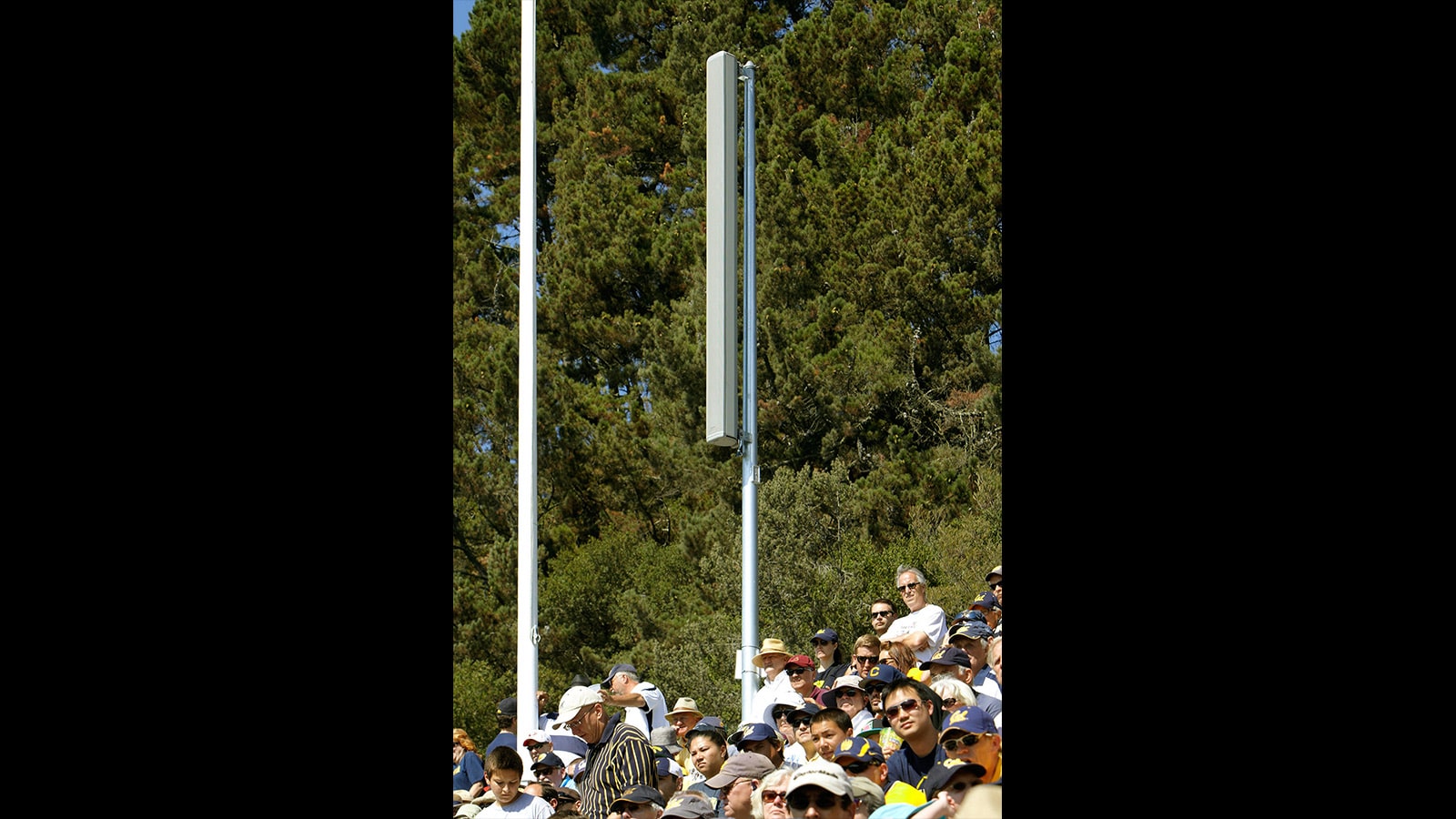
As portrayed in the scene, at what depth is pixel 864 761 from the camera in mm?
5715

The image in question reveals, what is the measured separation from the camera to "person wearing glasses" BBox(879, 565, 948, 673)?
8125mm

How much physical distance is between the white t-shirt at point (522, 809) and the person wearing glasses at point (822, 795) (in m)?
Answer: 2.00

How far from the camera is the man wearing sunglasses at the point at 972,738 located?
527 centimetres

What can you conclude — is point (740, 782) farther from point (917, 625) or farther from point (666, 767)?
point (917, 625)

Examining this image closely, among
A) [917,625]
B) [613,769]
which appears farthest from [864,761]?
[917,625]

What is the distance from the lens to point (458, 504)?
84.9 feet

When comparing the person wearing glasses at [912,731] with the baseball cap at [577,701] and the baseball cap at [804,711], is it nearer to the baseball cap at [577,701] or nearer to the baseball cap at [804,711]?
the baseball cap at [804,711]

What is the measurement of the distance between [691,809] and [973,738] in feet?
3.37

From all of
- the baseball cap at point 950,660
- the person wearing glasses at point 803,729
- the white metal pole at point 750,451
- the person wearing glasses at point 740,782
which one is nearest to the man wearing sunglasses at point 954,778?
the person wearing glasses at point 740,782

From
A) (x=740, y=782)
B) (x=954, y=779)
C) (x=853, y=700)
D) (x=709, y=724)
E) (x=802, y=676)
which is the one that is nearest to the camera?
(x=954, y=779)
